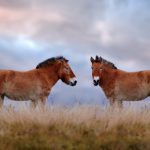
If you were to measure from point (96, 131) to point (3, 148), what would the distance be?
2678mm

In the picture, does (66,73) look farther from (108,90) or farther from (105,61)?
(108,90)

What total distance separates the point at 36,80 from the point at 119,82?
11.8 ft

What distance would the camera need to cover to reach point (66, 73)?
21297 mm

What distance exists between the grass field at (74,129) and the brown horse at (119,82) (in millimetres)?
5737

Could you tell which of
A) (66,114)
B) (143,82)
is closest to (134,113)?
(66,114)

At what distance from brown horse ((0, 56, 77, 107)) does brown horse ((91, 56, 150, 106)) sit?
122 centimetres

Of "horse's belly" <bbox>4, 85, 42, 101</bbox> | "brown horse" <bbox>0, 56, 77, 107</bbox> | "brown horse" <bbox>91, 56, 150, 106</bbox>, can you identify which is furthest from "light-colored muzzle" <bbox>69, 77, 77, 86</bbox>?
"horse's belly" <bbox>4, 85, 42, 101</bbox>

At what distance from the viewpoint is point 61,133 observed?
12914 mm

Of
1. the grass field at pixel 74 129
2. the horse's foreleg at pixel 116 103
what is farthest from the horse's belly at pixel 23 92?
the grass field at pixel 74 129

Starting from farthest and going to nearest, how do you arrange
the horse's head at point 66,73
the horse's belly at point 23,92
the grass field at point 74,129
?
the horse's head at point 66,73, the horse's belly at point 23,92, the grass field at point 74,129

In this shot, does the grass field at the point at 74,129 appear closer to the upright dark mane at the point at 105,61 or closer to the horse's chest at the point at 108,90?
the horse's chest at the point at 108,90

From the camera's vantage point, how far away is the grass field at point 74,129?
40.0ft

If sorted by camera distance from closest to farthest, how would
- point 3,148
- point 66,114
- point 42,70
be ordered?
point 3,148 → point 66,114 → point 42,70

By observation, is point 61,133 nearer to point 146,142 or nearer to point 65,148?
point 65,148
